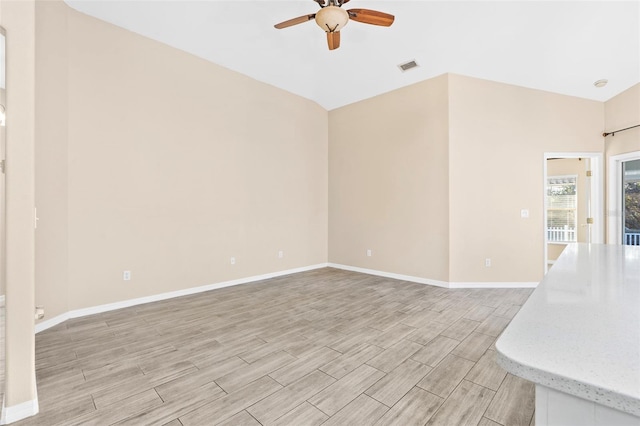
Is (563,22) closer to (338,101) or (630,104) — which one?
(630,104)

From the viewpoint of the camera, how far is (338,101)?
18.5ft

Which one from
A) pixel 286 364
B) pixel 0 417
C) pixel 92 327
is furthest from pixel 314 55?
pixel 0 417

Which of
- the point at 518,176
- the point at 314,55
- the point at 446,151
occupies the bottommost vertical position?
the point at 518,176

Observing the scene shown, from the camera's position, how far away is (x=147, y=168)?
11.9 feet

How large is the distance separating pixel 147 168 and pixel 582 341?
4.16 metres

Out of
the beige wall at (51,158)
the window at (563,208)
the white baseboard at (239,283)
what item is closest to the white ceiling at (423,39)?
the beige wall at (51,158)

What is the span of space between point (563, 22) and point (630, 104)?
2081 mm

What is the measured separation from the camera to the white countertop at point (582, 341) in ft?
1.57

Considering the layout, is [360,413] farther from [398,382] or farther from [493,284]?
[493,284]

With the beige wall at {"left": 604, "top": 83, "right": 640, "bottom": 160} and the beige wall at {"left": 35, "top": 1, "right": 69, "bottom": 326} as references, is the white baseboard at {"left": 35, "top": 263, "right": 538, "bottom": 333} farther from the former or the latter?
the beige wall at {"left": 604, "top": 83, "right": 640, "bottom": 160}

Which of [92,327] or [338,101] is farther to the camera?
[338,101]

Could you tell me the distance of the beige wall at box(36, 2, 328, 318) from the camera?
3.01m

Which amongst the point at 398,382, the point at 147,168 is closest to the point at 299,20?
the point at 147,168

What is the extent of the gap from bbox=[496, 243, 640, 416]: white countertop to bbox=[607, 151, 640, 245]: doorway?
14.8ft
